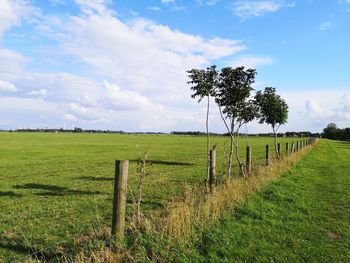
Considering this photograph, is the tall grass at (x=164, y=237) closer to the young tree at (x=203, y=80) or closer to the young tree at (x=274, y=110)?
the young tree at (x=203, y=80)

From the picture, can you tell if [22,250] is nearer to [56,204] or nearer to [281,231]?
[56,204]

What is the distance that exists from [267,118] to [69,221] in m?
23.5

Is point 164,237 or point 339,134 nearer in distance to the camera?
point 164,237

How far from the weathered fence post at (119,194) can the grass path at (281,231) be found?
139 cm

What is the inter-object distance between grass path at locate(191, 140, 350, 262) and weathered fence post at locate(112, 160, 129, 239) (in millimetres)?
1386

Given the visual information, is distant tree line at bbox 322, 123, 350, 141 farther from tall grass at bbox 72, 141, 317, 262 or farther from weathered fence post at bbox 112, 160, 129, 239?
weathered fence post at bbox 112, 160, 129, 239

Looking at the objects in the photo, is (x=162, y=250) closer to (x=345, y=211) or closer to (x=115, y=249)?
(x=115, y=249)

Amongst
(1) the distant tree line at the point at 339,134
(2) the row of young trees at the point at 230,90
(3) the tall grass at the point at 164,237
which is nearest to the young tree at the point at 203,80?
(2) the row of young trees at the point at 230,90

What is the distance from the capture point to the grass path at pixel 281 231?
7422mm

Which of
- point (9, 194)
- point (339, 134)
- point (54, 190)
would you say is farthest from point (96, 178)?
point (339, 134)

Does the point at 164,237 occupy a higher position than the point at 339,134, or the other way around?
the point at 339,134

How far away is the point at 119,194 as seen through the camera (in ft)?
23.5

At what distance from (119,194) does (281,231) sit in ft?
13.8

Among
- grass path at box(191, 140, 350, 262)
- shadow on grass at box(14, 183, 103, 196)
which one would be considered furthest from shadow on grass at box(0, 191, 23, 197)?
grass path at box(191, 140, 350, 262)
